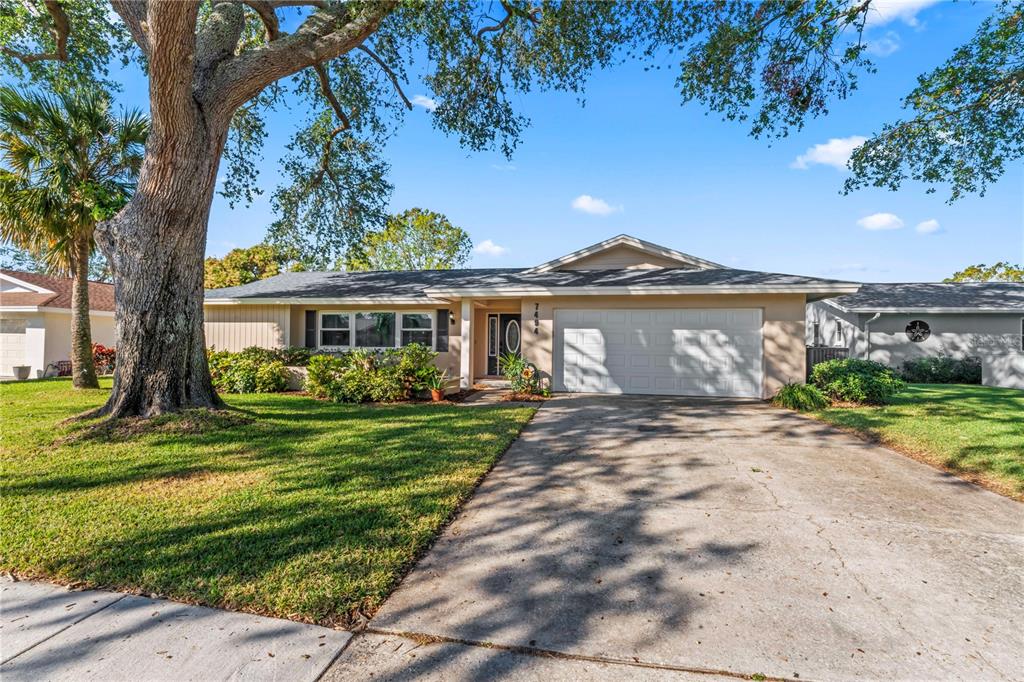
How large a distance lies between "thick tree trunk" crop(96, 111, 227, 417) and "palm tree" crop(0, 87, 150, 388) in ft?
11.2

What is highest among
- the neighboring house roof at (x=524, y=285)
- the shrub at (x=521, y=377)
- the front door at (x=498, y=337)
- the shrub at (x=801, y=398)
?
the neighboring house roof at (x=524, y=285)

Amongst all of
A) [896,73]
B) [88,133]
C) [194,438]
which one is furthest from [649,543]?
[88,133]

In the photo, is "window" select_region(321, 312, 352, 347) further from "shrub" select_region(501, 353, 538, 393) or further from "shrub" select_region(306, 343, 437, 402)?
"shrub" select_region(501, 353, 538, 393)

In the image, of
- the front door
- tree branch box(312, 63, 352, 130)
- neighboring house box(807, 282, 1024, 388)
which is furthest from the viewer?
neighboring house box(807, 282, 1024, 388)

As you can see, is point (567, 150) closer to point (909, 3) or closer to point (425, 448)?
point (909, 3)

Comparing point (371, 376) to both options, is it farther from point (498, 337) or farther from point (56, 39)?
point (56, 39)

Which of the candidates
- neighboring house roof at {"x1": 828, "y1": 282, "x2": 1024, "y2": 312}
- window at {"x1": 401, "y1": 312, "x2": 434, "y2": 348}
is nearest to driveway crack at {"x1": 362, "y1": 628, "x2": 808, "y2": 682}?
window at {"x1": 401, "y1": 312, "x2": 434, "y2": 348}

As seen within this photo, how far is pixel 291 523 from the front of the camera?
3641mm

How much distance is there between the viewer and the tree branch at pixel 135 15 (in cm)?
741

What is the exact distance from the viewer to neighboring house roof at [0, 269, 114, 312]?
16.3 metres

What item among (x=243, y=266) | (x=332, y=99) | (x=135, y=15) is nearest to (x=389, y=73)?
(x=332, y=99)

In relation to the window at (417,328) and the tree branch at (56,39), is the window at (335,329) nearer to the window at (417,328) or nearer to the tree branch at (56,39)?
the window at (417,328)

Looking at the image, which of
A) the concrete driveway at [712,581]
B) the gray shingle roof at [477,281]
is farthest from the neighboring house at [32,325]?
the concrete driveway at [712,581]

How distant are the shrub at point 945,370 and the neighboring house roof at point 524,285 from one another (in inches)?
347
